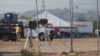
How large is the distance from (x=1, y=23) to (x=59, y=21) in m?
18.5

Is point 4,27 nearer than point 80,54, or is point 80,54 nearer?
point 80,54

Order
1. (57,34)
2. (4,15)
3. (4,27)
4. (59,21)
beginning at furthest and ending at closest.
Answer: (59,21) < (57,34) < (4,15) < (4,27)

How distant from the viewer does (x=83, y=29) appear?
6200 cm

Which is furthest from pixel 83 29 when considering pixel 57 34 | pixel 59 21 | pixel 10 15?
pixel 10 15

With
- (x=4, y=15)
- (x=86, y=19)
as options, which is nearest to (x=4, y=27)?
(x=4, y=15)

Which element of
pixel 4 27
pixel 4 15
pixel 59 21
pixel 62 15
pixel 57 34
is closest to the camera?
pixel 4 27

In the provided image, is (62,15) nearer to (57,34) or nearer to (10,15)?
(57,34)

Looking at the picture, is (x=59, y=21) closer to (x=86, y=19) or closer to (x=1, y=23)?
(x=86, y=19)

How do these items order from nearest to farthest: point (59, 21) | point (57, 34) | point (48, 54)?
point (48, 54) < point (57, 34) < point (59, 21)

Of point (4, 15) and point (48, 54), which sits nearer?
point (48, 54)

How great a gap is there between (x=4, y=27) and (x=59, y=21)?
729 inches

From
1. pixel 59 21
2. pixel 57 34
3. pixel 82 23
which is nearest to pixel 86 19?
pixel 82 23

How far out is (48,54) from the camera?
18688mm

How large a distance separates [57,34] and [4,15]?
26.9 ft
